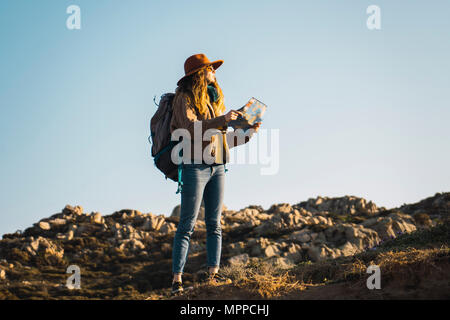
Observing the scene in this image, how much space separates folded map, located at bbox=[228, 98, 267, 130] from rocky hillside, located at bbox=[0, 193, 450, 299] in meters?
10.3

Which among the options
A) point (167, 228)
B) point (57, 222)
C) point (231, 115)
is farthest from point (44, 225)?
point (231, 115)

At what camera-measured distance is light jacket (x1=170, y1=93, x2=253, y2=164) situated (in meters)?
4.05

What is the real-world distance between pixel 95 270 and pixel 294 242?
426 inches

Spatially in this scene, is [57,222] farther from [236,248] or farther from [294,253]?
→ [294,253]

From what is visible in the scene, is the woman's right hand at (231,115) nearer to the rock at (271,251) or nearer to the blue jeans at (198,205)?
the blue jeans at (198,205)

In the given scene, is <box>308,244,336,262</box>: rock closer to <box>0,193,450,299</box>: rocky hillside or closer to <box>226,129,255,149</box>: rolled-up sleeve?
<box>0,193,450,299</box>: rocky hillside

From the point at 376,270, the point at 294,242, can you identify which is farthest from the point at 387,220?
the point at 376,270

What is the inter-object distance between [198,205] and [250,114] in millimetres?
1125

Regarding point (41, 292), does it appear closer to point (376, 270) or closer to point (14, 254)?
point (14, 254)

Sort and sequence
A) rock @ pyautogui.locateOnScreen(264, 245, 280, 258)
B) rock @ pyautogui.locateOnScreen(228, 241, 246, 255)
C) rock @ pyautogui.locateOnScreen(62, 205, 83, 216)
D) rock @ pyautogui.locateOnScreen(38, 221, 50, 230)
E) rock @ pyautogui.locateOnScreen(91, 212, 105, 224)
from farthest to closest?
1. rock @ pyautogui.locateOnScreen(62, 205, 83, 216)
2. rock @ pyautogui.locateOnScreen(91, 212, 105, 224)
3. rock @ pyautogui.locateOnScreen(38, 221, 50, 230)
4. rock @ pyautogui.locateOnScreen(228, 241, 246, 255)
5. rock @ pyautogui.locateOnScreen(264, 245, 280, 258)

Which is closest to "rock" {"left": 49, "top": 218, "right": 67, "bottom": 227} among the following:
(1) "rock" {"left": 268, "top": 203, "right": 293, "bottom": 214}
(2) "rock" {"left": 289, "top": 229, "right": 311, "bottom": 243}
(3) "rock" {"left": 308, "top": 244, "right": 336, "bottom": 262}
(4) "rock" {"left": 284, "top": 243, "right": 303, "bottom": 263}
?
(1) "rock" {"left": 268, "top": 203, "right": 293, "bottom": 214}

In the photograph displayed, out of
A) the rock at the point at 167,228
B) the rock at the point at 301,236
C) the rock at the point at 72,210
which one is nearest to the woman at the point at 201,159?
the rock at the point at 301,236

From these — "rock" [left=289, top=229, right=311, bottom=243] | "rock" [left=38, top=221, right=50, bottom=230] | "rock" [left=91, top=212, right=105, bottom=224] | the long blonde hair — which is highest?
the long blonde hair
